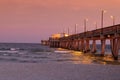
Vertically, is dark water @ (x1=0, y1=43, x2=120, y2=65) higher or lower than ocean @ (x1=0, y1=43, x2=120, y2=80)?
higher

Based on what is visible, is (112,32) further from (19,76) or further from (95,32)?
(19,76)

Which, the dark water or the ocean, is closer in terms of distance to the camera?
the ocean

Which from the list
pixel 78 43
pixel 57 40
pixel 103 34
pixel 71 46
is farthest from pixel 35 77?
pixel 57 40

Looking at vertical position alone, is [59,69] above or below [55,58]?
below

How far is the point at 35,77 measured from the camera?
2134 centimetres

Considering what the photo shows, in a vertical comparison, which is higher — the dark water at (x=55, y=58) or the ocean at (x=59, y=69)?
the dark water at (x=55, y=58)

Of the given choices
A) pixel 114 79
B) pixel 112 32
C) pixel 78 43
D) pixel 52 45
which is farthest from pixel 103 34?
pixel 52 45

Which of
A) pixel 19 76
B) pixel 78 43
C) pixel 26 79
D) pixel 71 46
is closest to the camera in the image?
pixel 26 79

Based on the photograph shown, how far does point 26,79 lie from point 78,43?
6503 centimetres

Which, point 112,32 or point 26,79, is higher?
point 112,32

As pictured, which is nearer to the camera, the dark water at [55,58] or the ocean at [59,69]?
the ocean at [59,69]

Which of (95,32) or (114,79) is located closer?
(114,79)

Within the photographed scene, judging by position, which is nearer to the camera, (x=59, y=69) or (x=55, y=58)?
(x=59, y=69)

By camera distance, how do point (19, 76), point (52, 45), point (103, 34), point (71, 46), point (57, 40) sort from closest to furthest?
point (19, 76)
point (103, 34)
point (71, 46)
point (57, 40)
point (52, 45)
